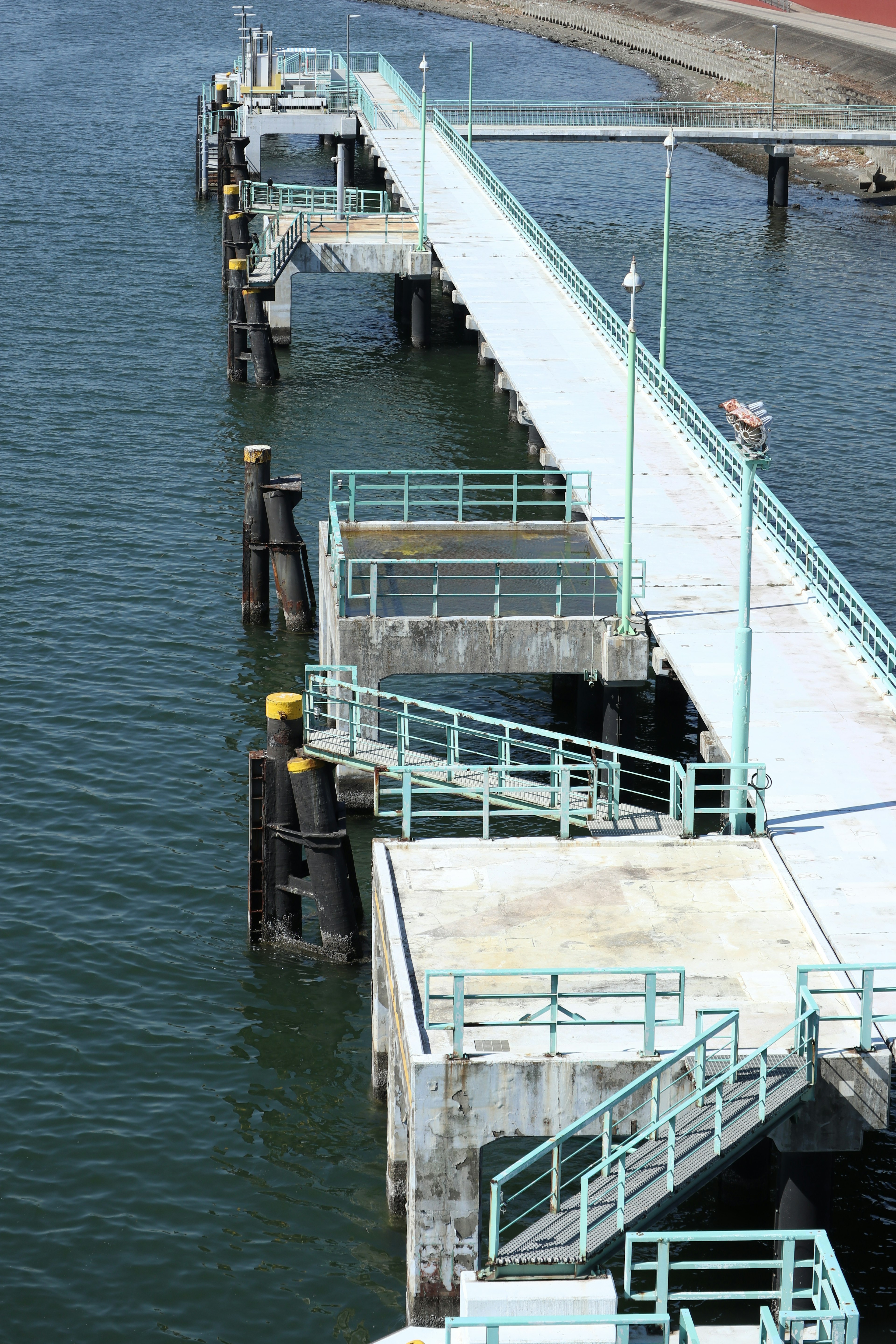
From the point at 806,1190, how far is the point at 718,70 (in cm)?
11089

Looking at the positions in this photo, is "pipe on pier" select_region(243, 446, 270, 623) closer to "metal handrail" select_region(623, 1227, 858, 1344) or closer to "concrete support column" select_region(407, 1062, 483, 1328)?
"concrete support column" select_region(407, 1062, 483, 1328)

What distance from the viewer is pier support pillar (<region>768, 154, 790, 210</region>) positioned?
8475 cm

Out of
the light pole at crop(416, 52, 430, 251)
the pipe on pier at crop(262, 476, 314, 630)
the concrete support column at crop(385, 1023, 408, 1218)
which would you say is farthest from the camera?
the light pole at crop(416, 52, 430, 251)

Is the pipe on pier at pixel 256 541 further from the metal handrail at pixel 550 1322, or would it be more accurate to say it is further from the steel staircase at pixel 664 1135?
the metal handrail at pixel 550 1322

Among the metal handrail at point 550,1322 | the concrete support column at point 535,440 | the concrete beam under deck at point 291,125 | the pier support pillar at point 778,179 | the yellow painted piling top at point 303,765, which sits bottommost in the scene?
the metal handrail at point 550,1322

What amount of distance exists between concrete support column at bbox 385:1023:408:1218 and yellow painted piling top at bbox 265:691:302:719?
21.1ft

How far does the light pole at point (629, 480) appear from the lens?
27.9 metres

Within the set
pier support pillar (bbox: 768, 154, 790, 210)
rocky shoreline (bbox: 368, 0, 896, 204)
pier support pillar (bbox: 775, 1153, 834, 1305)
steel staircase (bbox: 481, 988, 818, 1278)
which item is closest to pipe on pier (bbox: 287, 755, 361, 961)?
steel staircase (bbox: 481, 988, 818, 1278)

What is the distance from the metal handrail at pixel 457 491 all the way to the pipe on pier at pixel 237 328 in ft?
24.3

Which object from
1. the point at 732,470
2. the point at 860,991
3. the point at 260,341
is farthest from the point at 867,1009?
the point at 260,341

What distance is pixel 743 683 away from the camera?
2564 cm

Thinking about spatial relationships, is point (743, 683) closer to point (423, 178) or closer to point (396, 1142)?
point (396, 1142)

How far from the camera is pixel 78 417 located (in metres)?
54.1

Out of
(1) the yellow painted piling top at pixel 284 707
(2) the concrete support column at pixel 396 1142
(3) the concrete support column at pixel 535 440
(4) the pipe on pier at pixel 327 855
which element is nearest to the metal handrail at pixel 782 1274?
(2) the concrete support column at pixel 396 1142
